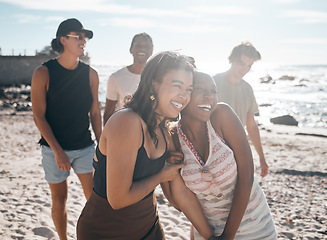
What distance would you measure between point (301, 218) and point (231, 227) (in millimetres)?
3855

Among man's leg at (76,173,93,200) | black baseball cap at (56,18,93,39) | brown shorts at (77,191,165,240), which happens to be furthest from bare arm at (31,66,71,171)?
brown shorts at (77,191,165,240)

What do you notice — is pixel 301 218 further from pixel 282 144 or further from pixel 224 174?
pixel 282 144

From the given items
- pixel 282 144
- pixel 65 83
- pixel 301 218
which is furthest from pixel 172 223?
pixel 282 144

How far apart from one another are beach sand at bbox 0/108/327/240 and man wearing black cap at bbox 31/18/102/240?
1345 mm

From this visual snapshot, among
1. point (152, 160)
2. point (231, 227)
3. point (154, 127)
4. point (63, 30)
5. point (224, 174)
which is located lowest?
point (231, 227)

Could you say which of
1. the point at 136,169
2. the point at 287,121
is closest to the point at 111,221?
the point at 136,169

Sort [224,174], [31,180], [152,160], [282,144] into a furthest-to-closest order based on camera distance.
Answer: [282,144] → [31,180] → [224,174] → [152,160]

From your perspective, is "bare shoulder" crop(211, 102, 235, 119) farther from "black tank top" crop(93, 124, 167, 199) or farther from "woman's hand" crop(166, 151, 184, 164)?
"black tank top" crop(93, 124, 167, 199)

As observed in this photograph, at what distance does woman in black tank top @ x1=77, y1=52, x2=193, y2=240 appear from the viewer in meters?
1.68

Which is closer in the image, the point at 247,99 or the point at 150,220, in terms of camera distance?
the point at 150,220

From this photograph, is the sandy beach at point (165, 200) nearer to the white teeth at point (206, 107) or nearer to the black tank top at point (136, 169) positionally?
the black tank top at point (136, 169)

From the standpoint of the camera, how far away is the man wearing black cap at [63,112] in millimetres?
3225

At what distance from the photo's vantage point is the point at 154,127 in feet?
6.29

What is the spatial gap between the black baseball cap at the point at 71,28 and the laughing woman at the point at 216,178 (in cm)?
189
